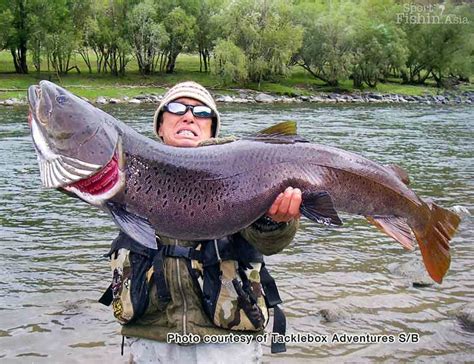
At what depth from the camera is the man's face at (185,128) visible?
3525 millimetres

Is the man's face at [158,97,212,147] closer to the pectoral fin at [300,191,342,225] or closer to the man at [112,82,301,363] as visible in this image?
the man at [112,82,301,363]

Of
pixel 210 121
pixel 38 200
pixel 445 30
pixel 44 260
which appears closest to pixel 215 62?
pixel 445 30

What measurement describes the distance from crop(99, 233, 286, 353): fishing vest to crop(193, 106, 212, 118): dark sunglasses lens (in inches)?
32.3

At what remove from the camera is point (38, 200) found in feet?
39.2

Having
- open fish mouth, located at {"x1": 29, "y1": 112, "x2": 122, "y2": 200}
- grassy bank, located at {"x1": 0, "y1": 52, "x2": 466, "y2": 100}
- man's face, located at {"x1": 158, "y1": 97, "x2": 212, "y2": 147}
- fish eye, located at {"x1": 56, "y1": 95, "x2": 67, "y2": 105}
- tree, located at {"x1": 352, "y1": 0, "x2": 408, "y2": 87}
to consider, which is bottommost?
grassy bank, located at {"x1": 0, "y1": 52, "x2": 466, "y2": 100}

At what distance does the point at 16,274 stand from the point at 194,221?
5739mm

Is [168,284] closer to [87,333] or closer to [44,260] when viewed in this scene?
[87,333]

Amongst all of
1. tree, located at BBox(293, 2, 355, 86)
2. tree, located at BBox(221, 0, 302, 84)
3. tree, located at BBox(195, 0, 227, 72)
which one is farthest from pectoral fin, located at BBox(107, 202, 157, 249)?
tree, located at BBox(195, 0, 227, 72)

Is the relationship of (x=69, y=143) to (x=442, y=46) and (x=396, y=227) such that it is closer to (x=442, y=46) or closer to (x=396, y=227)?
(x=396, y=227)

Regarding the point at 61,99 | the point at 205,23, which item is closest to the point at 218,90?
the point at 205,23

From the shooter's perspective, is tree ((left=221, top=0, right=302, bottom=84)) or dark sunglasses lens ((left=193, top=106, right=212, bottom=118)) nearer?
dark sunglasses lens ((left=193, top=106, right=212, bottom=118))

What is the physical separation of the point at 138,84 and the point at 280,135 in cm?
4192

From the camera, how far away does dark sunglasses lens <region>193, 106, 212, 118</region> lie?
3598mm

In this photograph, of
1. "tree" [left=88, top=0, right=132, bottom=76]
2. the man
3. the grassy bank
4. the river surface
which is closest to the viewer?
the man
